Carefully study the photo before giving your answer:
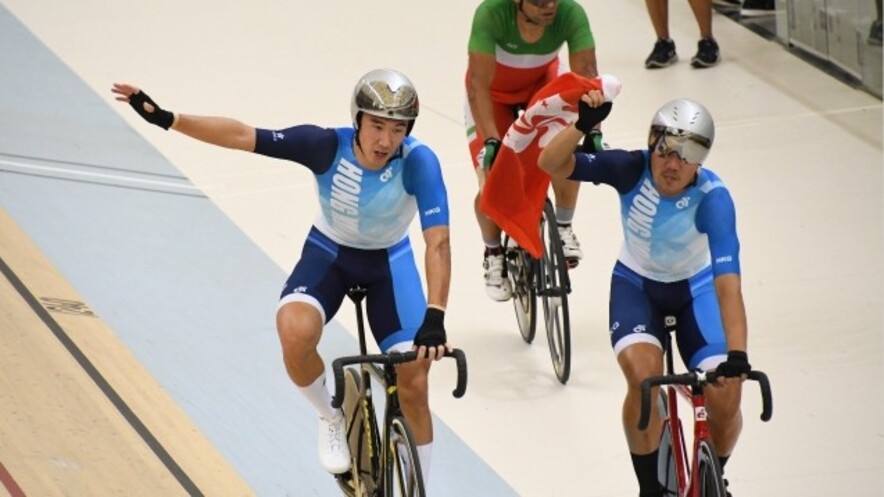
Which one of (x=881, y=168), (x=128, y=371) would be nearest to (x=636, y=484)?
(x=128, y=371)

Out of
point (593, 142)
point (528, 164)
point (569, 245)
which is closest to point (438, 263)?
point (528, 164)

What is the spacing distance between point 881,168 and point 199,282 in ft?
13.1

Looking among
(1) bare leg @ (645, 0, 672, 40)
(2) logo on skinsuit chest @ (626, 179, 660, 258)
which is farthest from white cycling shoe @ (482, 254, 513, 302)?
(1) bare leg @ (645, 0, 672, 40)

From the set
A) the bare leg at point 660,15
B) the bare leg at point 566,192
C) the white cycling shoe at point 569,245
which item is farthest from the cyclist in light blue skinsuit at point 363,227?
the bare leg at point 660,15

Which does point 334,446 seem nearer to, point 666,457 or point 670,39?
point 666,457

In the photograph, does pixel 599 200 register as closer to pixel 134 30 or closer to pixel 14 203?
pixel 14 203

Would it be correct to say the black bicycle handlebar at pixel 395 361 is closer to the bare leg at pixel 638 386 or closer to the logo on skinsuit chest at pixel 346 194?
the bare leg at pixel 638 386

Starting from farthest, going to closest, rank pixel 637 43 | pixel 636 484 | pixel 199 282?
1. pixel 637 43
2. pixel 199 282
3. pixel 636 484

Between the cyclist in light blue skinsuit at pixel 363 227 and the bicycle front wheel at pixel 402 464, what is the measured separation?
15cm

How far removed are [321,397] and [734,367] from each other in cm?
157

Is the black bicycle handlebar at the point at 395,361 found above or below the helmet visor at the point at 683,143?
below

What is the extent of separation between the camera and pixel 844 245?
→ 30.5 ft

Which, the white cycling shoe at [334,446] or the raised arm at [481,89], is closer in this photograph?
the white cycling shoe at [334,446]

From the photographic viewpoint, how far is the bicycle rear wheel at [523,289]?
27.3 feet
